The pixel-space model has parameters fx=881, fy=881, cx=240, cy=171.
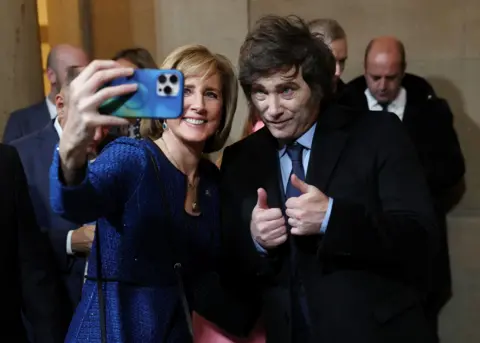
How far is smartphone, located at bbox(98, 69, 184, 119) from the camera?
5.91ft

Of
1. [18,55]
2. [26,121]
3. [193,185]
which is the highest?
[193,185]

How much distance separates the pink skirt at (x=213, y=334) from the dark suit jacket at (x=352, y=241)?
0.29ft

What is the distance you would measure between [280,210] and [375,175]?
292 mm

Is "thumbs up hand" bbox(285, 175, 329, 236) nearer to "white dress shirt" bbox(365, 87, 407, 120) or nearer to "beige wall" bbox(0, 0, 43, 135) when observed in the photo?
"white dress shirt" bbox(365, 87, 407, 120)

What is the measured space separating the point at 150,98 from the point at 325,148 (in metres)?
0.68

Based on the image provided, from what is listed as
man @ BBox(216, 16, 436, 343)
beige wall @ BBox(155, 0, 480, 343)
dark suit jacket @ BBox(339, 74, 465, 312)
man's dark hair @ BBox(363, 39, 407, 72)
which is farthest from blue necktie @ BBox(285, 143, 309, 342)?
beige wall @ BBox(155, 0, 480, 343)

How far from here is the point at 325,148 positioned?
93.1 inches

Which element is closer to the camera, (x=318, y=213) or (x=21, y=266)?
(x=318, y=213)

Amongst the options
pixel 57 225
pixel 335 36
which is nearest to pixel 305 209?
pixel 57 225

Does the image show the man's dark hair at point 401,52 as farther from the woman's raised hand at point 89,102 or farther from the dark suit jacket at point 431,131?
the woman's raised hand at point 89,102

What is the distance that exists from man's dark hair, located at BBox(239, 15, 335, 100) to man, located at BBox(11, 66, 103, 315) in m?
1.17

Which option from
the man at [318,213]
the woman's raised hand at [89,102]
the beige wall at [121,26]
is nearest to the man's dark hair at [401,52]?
the beige wall at [121,26]

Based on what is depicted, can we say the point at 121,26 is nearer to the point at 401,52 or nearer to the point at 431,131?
the point at 401,52

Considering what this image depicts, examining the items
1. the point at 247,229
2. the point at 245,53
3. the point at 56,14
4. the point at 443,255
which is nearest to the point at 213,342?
the point at 247,229
